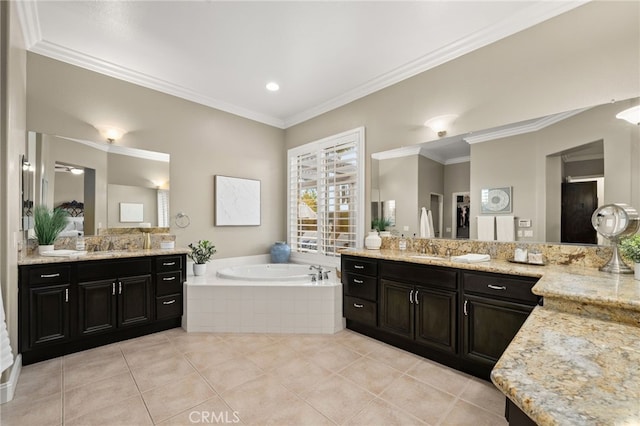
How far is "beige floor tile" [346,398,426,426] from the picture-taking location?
1781mm

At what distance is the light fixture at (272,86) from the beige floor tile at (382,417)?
11.4ft

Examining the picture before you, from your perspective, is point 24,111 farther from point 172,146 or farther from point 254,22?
point 254,22

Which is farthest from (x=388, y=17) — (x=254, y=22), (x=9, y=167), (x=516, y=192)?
(x=9, y=167)

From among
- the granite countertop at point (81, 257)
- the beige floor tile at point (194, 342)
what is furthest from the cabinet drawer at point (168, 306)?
the granite countertop at point (81, 257)

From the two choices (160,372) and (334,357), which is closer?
(160,372)

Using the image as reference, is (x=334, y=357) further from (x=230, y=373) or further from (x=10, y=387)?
(x=10, y=387)

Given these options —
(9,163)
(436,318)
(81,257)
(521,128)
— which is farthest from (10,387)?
(521,128)

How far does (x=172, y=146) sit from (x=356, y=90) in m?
2.49

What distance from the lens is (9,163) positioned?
1.99 m

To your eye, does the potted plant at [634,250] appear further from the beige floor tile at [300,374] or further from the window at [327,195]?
the window at [327,195]

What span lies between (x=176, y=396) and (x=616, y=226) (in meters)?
3.21

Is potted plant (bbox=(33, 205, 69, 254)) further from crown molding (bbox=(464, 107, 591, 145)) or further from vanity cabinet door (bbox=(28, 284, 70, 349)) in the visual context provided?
crown molding (bbox=(464, 107, 591, 145))

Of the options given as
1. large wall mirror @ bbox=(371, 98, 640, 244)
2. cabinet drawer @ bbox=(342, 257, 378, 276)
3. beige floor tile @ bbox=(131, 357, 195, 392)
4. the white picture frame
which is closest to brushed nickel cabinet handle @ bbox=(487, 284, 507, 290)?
large wall mirror @ bbox=(371, 98, 640, 244)

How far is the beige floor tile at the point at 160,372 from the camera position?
7.14 ft
